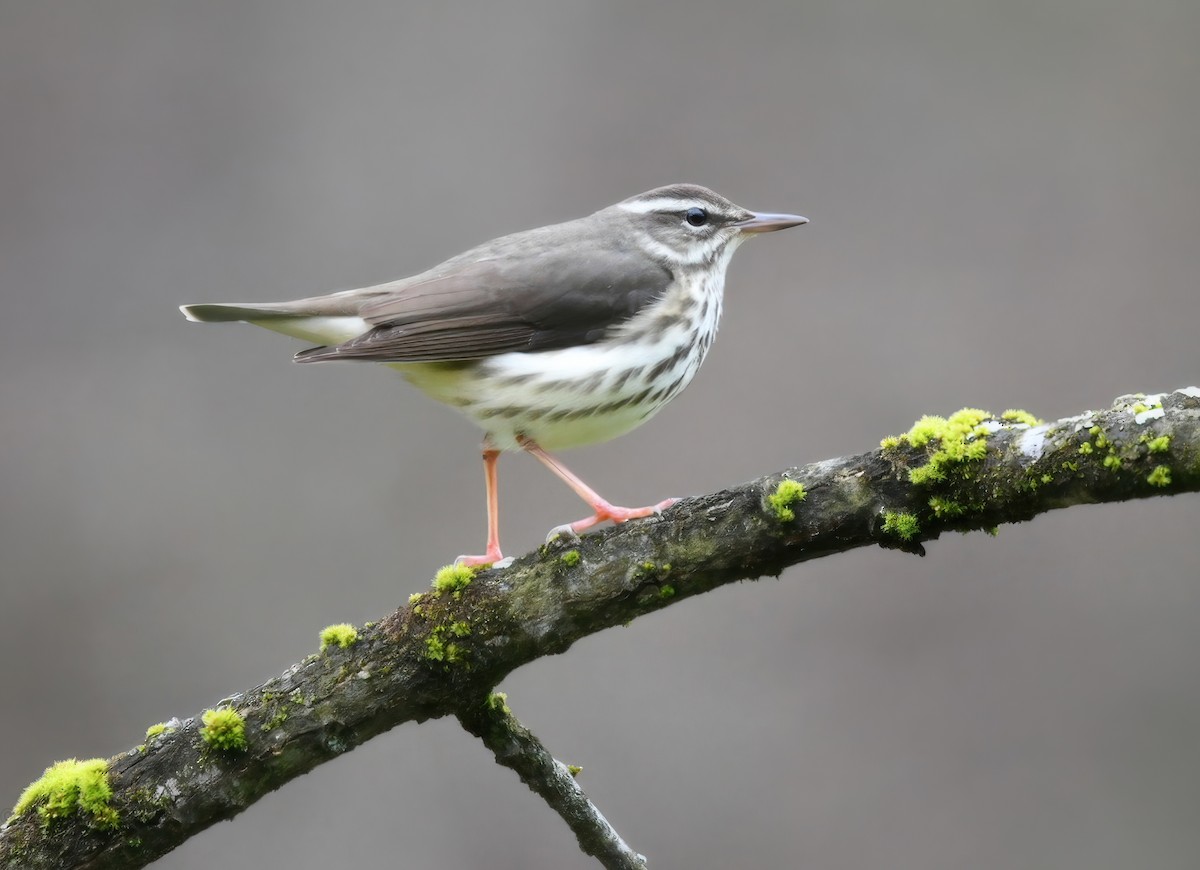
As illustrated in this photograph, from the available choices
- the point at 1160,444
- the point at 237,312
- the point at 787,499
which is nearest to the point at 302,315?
the point at 237,312

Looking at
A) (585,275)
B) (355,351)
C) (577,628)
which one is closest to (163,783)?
(577,628)

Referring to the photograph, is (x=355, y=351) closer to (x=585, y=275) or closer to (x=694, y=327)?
(x=585, y=275)

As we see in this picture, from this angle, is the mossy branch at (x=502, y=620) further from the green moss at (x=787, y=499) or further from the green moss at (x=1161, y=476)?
the green moss at (x=1161, y=476)

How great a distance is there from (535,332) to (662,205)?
92cm

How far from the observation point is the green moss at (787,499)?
2.76 m

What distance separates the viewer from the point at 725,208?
14.7 feet

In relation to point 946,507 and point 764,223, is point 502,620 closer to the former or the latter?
point 946,507

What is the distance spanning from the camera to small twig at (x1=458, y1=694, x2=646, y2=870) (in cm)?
316

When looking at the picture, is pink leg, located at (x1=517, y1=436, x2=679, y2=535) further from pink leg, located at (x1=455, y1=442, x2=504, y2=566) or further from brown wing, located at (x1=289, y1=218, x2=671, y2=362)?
brown wing, located at (x1=289, y1=218, x2=671, y2=362)

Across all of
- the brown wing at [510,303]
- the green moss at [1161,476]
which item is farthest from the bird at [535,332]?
the green moss at [1161,476]

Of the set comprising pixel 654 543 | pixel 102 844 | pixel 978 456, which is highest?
pixel 978 456

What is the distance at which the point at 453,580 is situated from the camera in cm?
311

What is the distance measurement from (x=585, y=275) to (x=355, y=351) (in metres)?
0.86

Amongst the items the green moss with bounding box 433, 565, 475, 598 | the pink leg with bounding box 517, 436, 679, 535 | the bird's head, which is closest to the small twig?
the green moss with bounding box 433, 565, 475, 598
